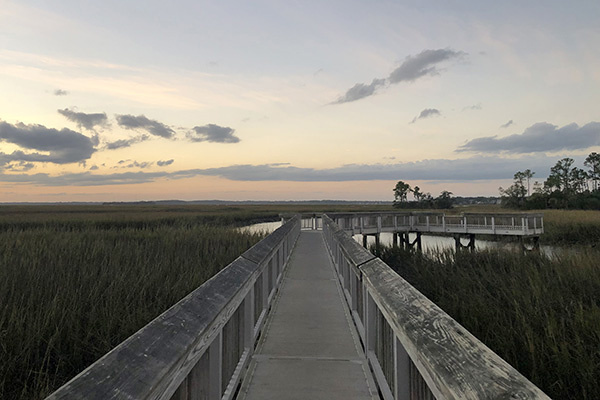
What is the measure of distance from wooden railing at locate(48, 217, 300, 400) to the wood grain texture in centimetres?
105

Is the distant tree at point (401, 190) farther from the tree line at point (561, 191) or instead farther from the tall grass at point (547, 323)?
the tall grass at point (547, 323)

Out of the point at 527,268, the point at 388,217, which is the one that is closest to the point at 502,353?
the point at 527,268

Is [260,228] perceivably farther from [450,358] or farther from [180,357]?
[450,358]

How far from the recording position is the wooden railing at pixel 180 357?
3.72 feet

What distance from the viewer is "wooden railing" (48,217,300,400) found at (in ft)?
3.72

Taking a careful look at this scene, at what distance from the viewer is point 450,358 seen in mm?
1378

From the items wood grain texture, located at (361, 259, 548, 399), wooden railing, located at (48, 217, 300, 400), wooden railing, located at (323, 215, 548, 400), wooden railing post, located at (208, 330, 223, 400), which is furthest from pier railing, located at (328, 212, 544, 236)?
wood grain texture, located at (361, 259, 548, 399)

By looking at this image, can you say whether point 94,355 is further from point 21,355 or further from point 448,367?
point 448,367

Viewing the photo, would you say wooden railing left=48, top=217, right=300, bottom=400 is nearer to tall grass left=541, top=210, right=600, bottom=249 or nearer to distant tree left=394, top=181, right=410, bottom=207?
tall grass left=541, top=210, right=600, bottom=249

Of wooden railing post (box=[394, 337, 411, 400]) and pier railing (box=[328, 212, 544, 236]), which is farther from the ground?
wooden railing post (box=[394, 337, 411, 400])

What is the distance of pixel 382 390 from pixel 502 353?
311cm

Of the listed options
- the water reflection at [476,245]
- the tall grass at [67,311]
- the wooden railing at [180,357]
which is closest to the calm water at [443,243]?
the water reflection at [476,245]

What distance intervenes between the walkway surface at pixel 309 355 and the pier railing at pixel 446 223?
1542 centimetres

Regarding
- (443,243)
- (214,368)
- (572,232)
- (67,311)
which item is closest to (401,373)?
(214,368)
